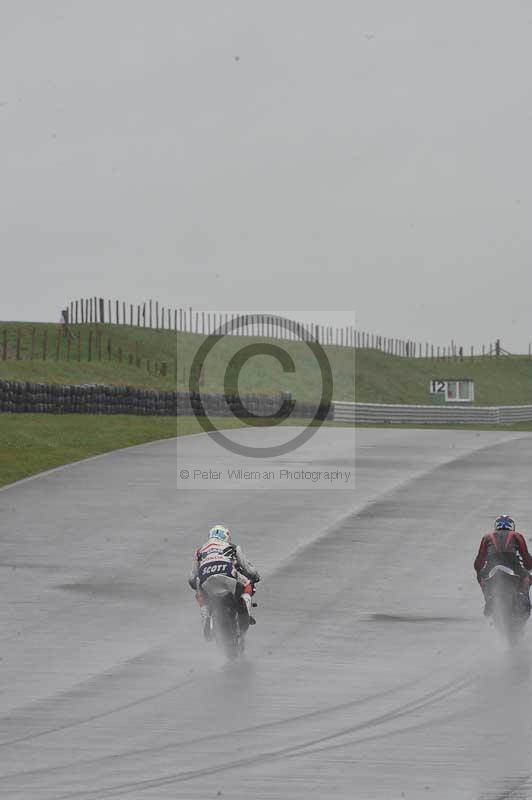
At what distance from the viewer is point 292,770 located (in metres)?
9.66

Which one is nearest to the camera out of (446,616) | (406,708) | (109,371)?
(406,708)

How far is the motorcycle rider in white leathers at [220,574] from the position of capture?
1408cm

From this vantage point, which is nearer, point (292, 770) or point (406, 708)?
point (292, 770)

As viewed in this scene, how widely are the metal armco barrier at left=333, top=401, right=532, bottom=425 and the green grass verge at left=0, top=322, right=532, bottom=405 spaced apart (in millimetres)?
12662

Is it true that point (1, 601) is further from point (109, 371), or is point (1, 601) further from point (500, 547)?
point (109, 371)

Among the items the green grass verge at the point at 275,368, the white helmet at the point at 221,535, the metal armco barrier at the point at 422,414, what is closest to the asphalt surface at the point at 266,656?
the white helmet at the point at 221,535

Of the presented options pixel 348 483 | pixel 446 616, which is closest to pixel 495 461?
pixel 348 483

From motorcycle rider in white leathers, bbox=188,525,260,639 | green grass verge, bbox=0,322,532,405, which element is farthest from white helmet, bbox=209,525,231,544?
green grass verge, bbox=0,322,532,405

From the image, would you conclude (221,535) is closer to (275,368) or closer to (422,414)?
(422,414)

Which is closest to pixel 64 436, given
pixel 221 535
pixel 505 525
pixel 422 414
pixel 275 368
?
pixel 505 525

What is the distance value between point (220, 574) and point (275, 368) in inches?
3914

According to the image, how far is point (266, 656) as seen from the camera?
561 inches

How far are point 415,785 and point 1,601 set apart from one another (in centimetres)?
930

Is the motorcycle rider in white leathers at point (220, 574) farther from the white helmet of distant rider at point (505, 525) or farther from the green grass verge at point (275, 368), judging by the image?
the green grass verge at point (275, 368)
